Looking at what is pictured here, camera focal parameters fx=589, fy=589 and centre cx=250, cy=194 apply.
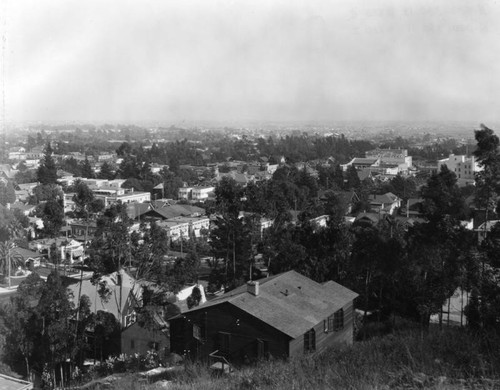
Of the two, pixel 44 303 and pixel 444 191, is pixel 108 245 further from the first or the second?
pixel 444 191

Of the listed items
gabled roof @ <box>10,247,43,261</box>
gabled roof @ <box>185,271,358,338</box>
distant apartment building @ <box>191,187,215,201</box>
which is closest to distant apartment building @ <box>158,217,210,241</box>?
gabled roof @ <box>10,247,43,261</box>

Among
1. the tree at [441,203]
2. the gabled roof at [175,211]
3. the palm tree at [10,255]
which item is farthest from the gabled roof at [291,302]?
the gabled roof at [175,211]

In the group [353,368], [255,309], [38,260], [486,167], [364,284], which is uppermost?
[486,167]

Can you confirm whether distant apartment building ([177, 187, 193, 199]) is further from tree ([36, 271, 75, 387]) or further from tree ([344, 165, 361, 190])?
tree ([36, 271, 75, 387])

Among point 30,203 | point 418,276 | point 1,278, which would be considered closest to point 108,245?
point 418,276

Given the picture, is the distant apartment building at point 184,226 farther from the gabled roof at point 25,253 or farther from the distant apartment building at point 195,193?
the distant apartment building at point 195,193

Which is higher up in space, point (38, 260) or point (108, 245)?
point (108, 245)
